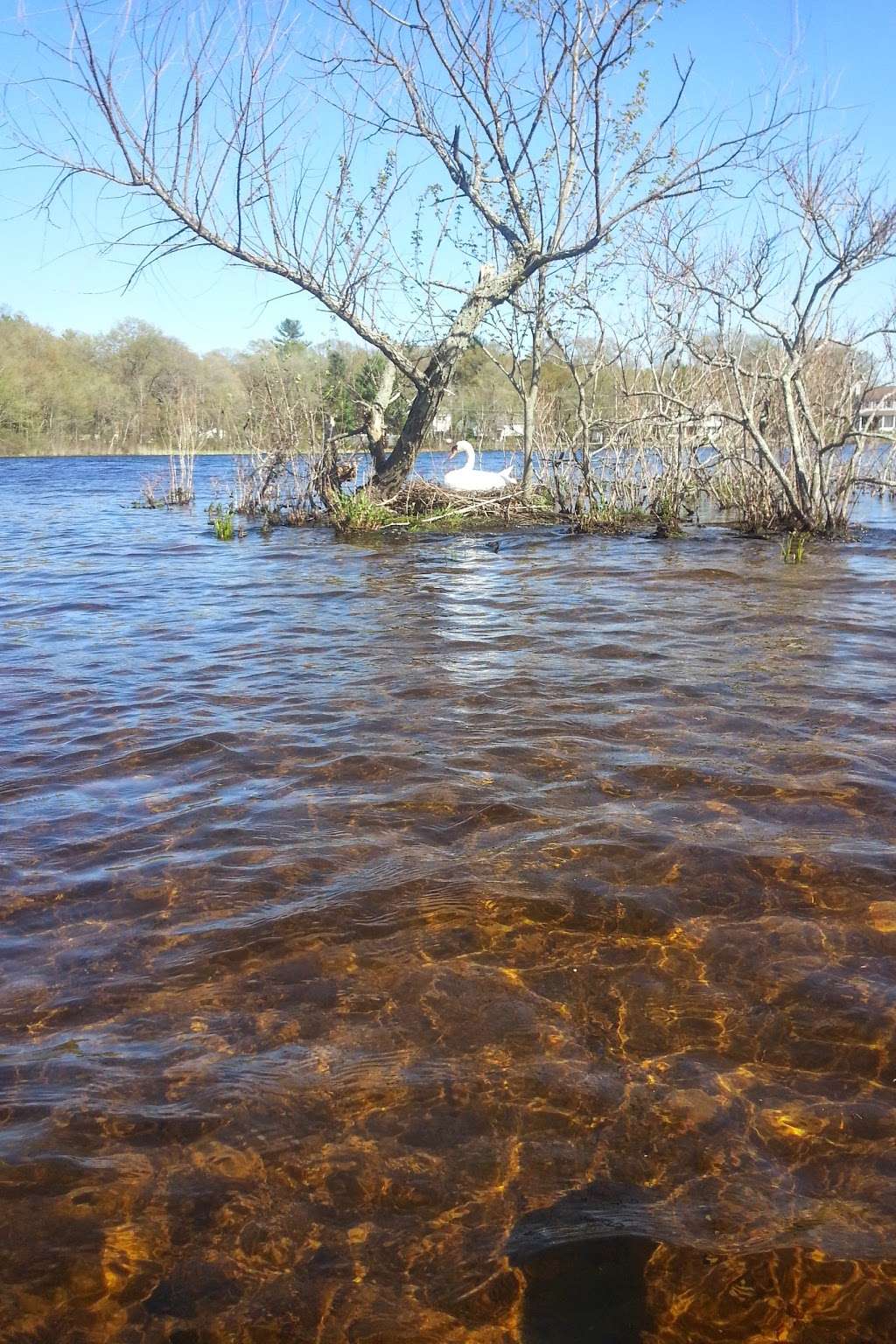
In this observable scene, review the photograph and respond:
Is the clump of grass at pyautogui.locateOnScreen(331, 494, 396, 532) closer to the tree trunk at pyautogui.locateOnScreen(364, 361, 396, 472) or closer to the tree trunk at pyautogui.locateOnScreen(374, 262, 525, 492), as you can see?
the tree trunk at pyautogui.locateOnScreen(374, 262, 525, 492)

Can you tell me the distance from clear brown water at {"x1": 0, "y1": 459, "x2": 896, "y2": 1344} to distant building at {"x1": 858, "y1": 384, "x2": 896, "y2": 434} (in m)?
7.79

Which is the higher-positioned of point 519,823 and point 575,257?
Result: point 575,257

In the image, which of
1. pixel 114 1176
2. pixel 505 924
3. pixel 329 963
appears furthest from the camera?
pixel 505 924

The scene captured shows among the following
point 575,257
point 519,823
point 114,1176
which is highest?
point 575,257

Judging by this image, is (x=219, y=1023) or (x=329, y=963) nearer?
(x=219, y=1023)

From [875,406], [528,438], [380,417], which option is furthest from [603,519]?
[380,417]

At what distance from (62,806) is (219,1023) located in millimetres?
1764

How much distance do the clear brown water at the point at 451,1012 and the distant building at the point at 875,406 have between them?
25.5 feet

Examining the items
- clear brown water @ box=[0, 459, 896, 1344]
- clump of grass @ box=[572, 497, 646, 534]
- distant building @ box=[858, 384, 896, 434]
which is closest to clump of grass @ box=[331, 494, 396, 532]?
clump of grass @ box=[572, 497, 646, 534]

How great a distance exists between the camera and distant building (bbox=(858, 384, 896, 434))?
39.1 ft

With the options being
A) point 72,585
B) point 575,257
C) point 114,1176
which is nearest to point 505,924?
point 114,1176

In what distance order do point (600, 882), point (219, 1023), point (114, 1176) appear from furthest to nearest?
point (600, 882), point (219, 1023), point (114, 1176)

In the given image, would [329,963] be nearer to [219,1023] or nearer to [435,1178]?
[219,1023]

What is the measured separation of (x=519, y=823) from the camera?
3.66m
